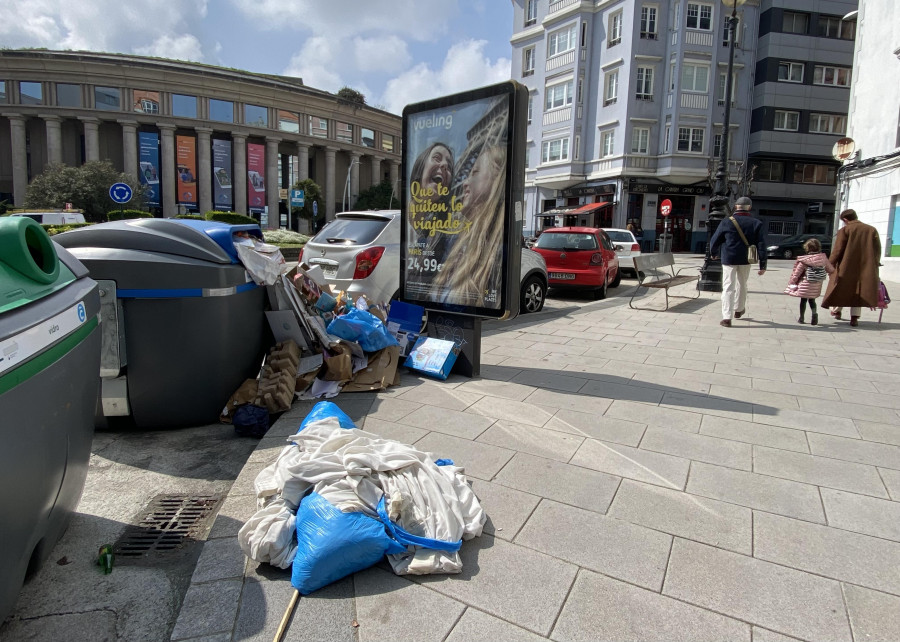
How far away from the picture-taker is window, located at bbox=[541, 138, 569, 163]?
38938 millimetres

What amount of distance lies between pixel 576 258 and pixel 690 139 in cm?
2776

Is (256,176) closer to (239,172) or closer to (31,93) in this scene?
(239,172)

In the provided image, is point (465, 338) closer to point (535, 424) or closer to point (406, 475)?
point (535, 424)

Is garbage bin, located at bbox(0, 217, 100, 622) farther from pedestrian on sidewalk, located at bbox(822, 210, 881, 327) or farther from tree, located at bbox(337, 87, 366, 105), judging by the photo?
tree, located at bbox(337, 87, 366, 105)

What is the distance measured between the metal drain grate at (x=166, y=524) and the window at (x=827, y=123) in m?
45.9

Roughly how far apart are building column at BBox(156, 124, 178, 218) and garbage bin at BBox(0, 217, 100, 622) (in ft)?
201

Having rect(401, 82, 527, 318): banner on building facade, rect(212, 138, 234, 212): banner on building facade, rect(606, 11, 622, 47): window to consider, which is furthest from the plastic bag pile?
rect(212, 138, 234, 212): banner on building facade

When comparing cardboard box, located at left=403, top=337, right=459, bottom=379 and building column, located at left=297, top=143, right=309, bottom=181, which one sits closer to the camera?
cardboard box, located at left=403, top=337, right=459, bottom=379

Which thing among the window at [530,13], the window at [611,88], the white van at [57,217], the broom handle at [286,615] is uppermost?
the window at [530,13]

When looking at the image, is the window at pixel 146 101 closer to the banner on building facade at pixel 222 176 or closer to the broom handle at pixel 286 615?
the banner on building facade at pixel 222 176

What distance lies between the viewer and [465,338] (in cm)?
561

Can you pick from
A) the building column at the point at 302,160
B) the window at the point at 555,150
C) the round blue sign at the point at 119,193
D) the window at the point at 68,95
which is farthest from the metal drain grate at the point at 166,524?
the building column at the point at 302,160

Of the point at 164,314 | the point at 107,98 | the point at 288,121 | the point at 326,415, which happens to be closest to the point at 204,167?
the point at 107,98

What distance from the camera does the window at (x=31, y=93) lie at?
178 feet
